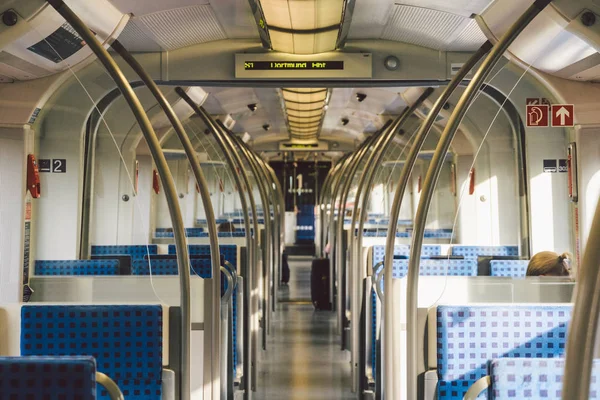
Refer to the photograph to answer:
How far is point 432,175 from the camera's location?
339 cm

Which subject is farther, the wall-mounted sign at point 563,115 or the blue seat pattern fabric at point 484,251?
the blue seat pattern fabric at point 484,251

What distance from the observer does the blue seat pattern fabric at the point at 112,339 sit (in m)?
3.08

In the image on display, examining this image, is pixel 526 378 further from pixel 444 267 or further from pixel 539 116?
pixel 539 116

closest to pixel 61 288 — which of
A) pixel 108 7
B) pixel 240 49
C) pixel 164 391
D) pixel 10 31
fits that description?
pixel 164 391

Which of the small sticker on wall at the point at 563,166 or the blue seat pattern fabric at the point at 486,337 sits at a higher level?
the small sticker on wall at the point at 563,166

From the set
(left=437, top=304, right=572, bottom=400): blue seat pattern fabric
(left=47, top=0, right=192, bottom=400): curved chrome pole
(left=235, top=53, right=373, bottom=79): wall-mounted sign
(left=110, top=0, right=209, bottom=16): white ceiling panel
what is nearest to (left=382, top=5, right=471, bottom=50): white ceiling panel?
(left=235, top=53, right=373, bottom=79): wall-mounted sign

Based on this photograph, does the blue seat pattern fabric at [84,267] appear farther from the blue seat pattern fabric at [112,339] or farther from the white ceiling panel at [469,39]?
the white ceiling panel at [469,39]

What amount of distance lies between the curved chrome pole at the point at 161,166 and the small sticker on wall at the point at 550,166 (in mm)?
3841

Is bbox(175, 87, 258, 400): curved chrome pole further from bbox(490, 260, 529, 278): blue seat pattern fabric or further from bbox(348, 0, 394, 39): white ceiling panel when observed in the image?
bbox(490, 260, 529, 278): blue seat pattern fabric

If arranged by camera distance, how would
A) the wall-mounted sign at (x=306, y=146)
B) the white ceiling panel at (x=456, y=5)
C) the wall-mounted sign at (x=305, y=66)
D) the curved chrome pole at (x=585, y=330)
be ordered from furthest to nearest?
the wall-mounted sign at (x=306, y=146), the wall-mounted sign at (x=305, y=66), the white ceiling panel at (x=456, y=5), the curved chrome pole at (x=585, y=330)

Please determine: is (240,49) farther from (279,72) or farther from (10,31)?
(10,31)

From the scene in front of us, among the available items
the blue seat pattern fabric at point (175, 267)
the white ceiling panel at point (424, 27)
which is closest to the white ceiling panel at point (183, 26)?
the white ceiling panel at point (424, 27)

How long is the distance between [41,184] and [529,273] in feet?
14.3

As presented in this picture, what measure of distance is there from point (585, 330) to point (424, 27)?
483 centimetres
